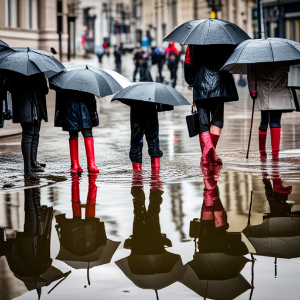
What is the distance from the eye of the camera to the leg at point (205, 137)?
9.99 m

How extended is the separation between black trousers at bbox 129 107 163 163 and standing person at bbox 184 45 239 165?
0.70 m

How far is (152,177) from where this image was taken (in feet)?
30.1

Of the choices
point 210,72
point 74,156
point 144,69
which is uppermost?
point 144,69

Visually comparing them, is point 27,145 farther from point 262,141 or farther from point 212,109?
point 262,141

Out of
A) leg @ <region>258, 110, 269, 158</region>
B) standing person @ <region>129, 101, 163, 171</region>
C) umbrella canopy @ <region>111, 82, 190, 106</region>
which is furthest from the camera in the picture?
leg @ <region>258, 110, 269, 158</region>

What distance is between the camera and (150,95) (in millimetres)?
9414

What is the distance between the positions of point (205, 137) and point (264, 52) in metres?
→ 1.35

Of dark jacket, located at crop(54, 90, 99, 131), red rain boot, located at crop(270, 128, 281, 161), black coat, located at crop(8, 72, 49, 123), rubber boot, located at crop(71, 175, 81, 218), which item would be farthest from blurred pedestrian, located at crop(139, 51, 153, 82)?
rubber boot, located at crop(71, 175, 81, 218)

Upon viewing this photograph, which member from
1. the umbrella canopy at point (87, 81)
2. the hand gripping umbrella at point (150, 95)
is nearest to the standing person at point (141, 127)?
the hand gripping umbrella at point (150, 95)

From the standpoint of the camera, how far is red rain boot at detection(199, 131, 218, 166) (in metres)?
9.98

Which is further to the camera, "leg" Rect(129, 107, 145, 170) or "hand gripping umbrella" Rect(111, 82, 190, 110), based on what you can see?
"leg" Rect(129, 107, 145, 170)

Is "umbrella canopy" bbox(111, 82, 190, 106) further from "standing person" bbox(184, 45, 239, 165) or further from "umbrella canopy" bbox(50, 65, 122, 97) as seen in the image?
"standing person" bbox(184, 45, 239, 165)

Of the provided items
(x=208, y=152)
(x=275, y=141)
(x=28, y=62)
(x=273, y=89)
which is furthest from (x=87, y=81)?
(x=275, y=141)

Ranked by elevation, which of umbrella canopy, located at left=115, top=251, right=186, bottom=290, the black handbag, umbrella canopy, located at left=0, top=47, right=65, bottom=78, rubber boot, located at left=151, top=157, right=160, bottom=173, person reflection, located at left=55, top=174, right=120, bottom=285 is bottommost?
umbrella canopy, located at left=115, top=251, right=186, bottom=290
